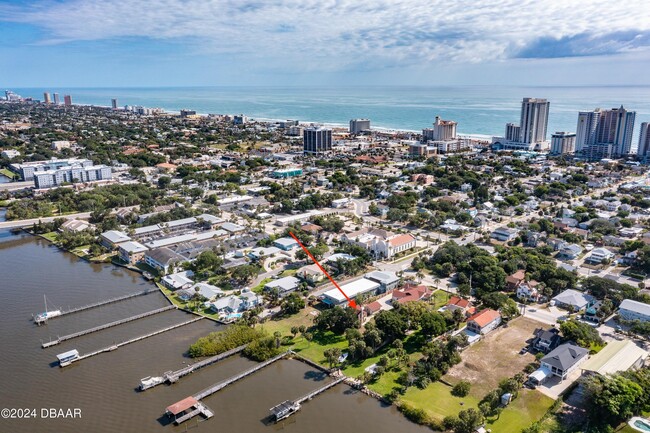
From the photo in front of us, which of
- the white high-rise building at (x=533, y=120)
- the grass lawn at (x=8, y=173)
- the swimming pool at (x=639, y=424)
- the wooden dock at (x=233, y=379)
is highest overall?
the white high-rise building at (x=533, y=120)

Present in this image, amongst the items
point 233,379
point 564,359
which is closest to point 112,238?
point 233,379

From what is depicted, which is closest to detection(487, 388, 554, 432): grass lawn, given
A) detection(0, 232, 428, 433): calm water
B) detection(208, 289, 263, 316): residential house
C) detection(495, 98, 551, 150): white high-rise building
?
detection(0, 232, 428, 433): calm water

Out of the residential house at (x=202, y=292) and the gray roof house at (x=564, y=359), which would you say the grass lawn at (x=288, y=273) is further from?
the gray roof house at (x=564, y=359)

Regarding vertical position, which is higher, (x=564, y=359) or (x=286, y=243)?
(x=286, y=243)

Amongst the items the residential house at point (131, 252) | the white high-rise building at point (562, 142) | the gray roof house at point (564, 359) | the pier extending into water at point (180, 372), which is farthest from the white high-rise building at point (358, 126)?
the gray roof house at point (564, 359)

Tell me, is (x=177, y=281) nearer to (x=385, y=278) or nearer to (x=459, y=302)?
(x=385, y=278)

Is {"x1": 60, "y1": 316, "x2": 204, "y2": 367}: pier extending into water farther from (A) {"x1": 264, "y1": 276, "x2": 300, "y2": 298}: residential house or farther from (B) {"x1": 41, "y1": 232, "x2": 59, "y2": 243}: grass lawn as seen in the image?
(B) {"x1": 41, "y1": 232, "x2": 59, "y2": 243}: grass lawn

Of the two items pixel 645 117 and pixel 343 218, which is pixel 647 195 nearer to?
pixel 343 218
